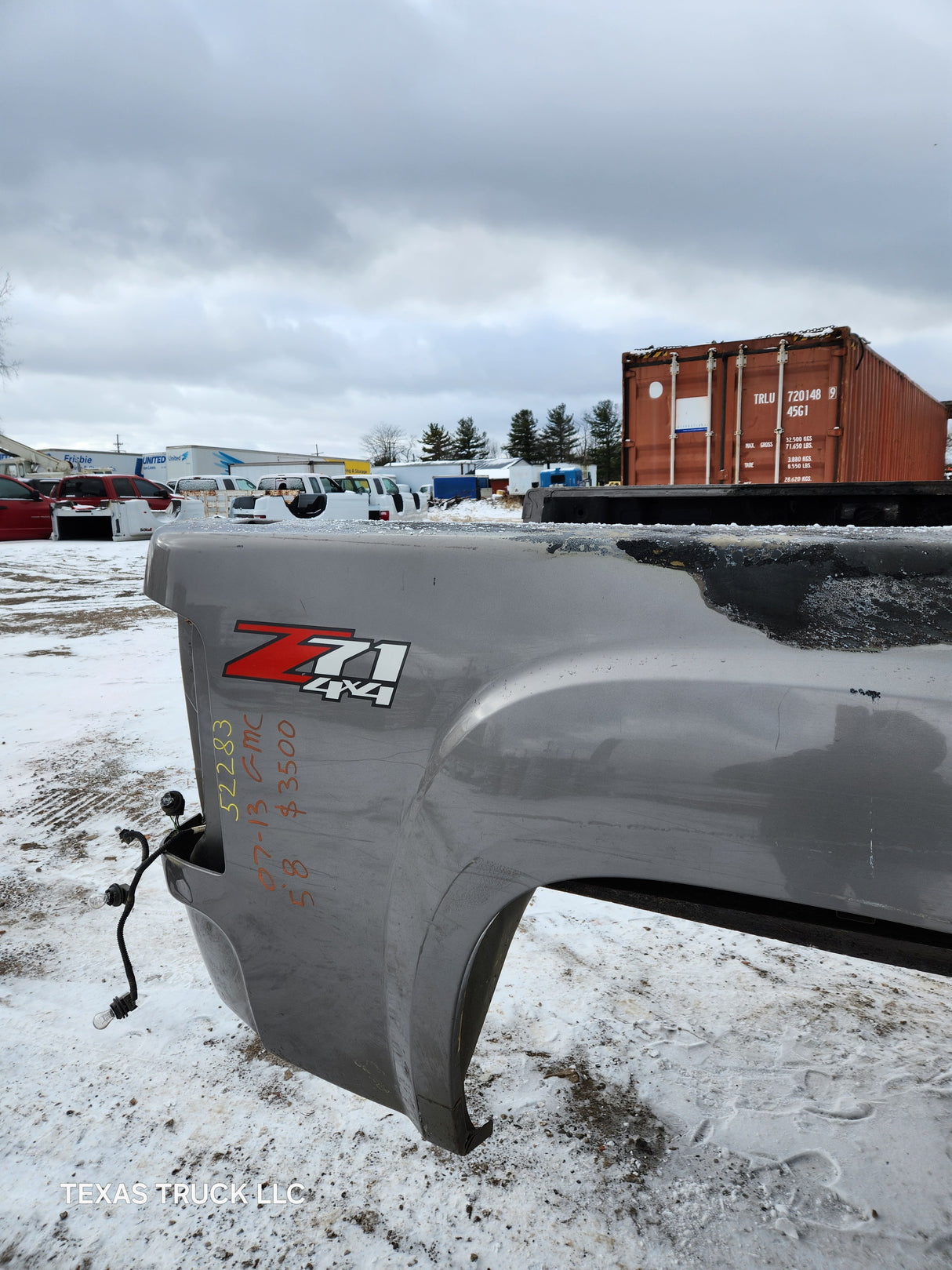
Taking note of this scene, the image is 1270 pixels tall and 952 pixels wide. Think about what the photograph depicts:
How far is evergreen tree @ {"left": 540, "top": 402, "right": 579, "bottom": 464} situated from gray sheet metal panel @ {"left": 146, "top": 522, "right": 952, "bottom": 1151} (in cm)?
8204

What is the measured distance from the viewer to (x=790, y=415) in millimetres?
9039

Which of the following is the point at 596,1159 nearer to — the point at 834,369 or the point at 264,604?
the point at 264,604

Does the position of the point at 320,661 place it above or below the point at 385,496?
below

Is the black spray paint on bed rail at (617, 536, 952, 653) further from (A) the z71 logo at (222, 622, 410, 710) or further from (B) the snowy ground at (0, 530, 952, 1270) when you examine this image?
(B) the snowy ground at (0, 530, 952, 1270)

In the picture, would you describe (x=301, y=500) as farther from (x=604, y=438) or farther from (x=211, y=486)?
(x=604, y=438)

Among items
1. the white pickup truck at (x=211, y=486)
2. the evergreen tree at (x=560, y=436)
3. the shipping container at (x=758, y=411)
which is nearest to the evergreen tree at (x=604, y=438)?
the evergreen tree at (x=560, y=436)

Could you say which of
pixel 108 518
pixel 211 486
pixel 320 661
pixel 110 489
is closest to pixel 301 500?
pixel 320 661

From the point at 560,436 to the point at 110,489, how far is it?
68568 millimetres

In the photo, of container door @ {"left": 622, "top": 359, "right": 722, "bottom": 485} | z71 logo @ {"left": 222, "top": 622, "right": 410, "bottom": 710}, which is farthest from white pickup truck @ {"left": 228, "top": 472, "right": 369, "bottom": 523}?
container door @ {"left": 622, "top": 359, "right": 722, "bottom": 485}

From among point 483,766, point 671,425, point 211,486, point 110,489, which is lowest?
point 483,766

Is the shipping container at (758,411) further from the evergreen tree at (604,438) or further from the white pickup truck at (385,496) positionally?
the evergreen tree at (604,438)

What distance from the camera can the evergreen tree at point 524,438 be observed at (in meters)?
78.9

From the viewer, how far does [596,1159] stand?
1679mm

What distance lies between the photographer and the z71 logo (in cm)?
117
